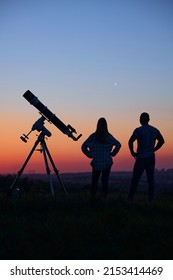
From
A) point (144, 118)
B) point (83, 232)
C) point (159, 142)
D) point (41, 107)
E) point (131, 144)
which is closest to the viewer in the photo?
point (83, 232)

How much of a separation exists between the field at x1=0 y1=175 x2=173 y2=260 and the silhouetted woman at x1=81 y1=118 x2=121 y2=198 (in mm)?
1933

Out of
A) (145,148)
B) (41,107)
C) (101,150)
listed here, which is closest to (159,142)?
(145,148)

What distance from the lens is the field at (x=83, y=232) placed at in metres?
6.65

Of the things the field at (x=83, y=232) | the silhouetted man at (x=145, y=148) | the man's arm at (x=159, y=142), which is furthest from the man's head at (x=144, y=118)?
the field at (x=83, y=232)

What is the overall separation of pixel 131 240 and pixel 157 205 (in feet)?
13.5

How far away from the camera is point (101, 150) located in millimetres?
12977

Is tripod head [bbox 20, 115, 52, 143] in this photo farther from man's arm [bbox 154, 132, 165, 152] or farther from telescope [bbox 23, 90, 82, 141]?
man's arm [bbox 154, 132, 165, 152]

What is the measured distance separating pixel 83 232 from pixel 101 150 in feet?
17.7

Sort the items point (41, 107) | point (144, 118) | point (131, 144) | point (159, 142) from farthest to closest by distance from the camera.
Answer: point (41, 107) < point (159, 142) < point (131, 144) < point (144, 118)

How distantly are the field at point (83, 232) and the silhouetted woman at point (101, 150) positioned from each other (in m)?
1.93

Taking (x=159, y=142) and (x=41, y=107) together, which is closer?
(x=159, y=142)

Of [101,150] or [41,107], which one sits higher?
[41,107]

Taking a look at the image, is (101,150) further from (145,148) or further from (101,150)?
(145,148)
